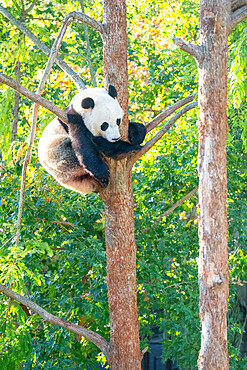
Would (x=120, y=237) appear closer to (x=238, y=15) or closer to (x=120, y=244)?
(x=120, y=244)

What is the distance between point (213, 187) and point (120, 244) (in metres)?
1.13

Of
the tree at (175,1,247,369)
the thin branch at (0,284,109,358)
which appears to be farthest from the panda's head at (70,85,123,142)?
the thin branch at (0,284,109,358)

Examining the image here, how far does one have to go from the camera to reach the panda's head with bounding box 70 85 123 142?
163 inches

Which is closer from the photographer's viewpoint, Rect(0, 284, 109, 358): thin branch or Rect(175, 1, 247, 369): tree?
Rect(175, 1, 247, 369): tree

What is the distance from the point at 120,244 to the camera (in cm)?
421

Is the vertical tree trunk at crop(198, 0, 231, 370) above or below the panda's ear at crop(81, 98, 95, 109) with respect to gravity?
below

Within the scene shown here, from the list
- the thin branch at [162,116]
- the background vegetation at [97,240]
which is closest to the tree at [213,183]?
the background vegetation at [97,240]

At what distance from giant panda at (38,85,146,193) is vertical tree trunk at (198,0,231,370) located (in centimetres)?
83

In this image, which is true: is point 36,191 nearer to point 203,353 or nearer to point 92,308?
point 92,308

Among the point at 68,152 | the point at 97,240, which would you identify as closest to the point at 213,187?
the point at 68,152

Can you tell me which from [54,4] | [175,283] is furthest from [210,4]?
[54,4]

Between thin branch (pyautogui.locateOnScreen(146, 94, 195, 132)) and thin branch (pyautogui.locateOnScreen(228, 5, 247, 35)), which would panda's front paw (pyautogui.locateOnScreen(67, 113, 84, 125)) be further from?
thin branch (pyautogui.locateOnScreen(228, 5, 247, 35))

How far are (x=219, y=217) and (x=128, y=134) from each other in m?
1.27

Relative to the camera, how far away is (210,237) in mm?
3393
